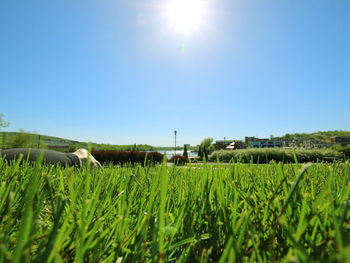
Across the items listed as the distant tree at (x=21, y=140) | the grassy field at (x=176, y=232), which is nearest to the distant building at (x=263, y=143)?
the distant tree at (x=21, y=140)

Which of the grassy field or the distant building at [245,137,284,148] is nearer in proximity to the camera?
the grassy field

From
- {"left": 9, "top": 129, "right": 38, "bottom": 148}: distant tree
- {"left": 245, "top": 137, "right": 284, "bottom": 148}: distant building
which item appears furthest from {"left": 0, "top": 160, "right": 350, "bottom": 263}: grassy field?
{"left": 245, "top": 137, "right": 284, "bottom": 148}: distant building

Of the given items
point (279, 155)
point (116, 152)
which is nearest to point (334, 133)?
point (279, 155)

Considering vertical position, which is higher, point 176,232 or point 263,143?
point 263,143

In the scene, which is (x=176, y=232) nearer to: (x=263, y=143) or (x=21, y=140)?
(x=21, y=140)

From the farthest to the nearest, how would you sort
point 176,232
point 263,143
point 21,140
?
point 263,143
point 21,140
point 176,232

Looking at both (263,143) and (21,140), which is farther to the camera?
(263,143)

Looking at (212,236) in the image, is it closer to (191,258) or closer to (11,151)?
(191,258)

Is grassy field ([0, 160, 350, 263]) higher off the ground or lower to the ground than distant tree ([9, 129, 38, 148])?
lower

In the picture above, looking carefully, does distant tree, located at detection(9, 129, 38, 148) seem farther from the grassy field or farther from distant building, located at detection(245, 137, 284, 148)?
distant building, located at detection(245, 137, 284, 148)

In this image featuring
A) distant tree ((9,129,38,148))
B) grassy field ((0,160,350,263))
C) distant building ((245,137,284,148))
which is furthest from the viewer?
distant building ((245,137,284,148))

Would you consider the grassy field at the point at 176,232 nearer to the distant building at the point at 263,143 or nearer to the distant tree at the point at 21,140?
the distant tree at the point at 21,140

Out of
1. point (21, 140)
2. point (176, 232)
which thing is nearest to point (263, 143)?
point (21, 140)

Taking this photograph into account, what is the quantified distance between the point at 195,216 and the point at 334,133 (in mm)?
80602
